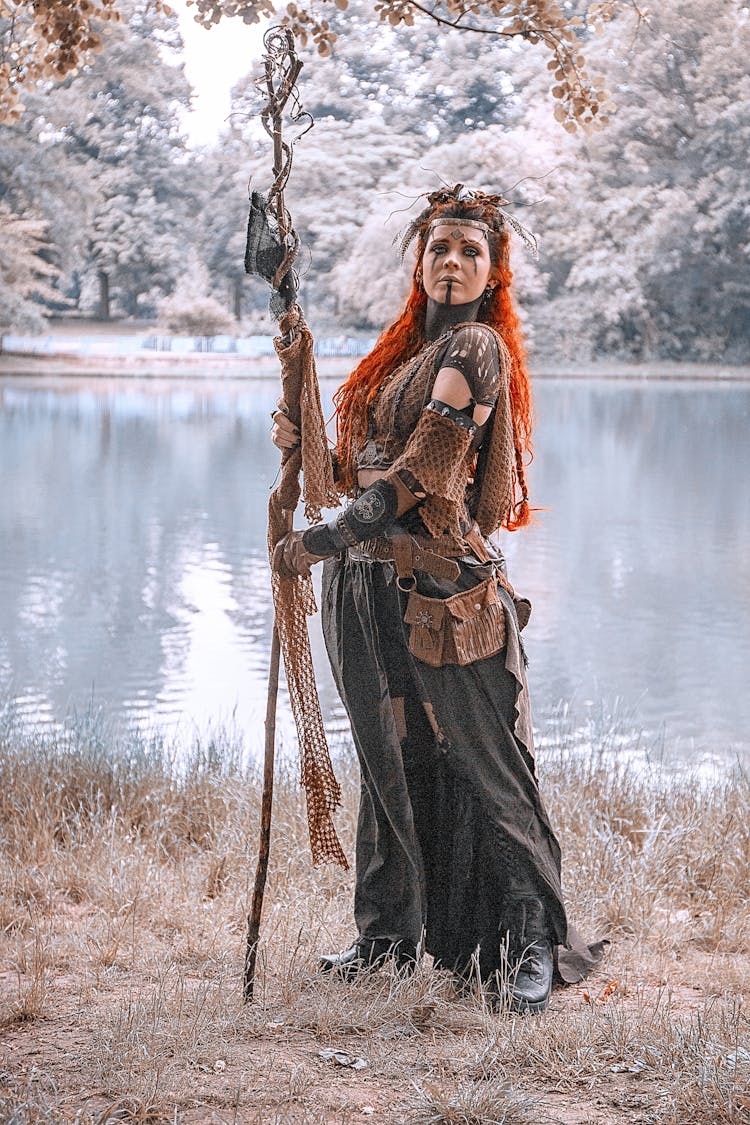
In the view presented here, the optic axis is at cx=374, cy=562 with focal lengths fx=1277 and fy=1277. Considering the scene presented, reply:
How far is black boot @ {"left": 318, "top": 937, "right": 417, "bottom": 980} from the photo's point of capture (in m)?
2.33

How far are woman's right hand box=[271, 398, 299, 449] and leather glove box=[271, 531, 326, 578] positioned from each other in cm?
17

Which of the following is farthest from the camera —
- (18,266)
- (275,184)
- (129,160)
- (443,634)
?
(129,160)

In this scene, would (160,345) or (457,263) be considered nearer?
(457,263)

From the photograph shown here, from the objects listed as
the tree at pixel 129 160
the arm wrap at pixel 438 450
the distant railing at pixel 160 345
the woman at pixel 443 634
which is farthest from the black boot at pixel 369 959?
the tree at pixel 129 160

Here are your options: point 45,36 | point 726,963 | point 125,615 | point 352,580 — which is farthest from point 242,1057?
point 125,615

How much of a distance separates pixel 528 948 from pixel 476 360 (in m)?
1.07

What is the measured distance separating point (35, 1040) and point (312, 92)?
29.0 feet

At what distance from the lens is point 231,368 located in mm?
10992

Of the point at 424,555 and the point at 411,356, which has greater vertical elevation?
the point at 411,356

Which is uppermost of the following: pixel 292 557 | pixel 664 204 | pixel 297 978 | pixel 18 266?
pixel 664 204

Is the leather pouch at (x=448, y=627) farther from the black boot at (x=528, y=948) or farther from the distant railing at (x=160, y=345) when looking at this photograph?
the distant railing at (x=160, y=345)

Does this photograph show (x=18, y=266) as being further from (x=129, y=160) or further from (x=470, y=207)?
(x=470, y=207)

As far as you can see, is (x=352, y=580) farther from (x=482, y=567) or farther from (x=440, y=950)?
(x=440, y=950)

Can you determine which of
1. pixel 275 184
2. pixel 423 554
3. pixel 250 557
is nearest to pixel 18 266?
pixel 250 557
